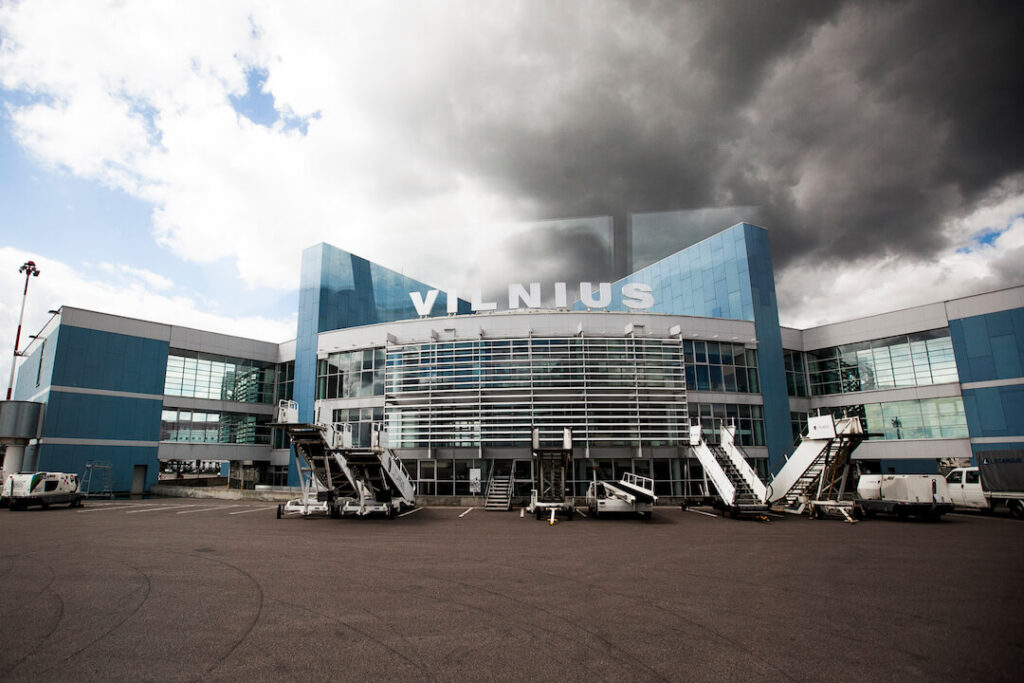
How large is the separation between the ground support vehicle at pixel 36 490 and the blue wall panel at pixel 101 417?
9.42m

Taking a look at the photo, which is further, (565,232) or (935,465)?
(935,465)

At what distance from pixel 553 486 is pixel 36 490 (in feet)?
75.1

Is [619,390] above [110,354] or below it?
below

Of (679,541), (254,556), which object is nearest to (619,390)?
(679,541)

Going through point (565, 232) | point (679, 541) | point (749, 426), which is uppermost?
point (565, 232)

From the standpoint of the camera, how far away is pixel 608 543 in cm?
1395

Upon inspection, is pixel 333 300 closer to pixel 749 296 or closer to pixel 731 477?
pixel 749 296

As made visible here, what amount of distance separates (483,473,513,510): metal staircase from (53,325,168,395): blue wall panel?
24.8 metres

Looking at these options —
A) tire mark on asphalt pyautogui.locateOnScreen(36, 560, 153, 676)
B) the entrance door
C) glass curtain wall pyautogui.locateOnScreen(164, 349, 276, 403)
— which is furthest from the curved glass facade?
tire mark on asphalt pyautogui.locateOnScreen(36, 560, 153, 676)

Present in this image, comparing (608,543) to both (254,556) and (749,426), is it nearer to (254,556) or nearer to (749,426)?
(254,556)

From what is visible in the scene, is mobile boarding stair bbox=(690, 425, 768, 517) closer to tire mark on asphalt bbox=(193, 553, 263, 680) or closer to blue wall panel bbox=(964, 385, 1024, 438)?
blue wall panel bbox=(964, 385, 1024, 438)

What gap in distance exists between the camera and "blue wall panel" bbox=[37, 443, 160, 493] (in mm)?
31297

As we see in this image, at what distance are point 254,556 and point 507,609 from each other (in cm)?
690

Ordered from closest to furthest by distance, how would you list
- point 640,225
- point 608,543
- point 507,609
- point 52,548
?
1. point 507,609
2. point 640,225
3. point 52,548
4. point 608,543
